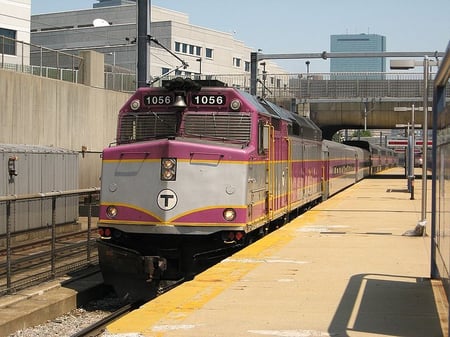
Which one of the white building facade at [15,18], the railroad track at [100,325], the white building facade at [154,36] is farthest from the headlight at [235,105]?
the white building facade at [154,36]

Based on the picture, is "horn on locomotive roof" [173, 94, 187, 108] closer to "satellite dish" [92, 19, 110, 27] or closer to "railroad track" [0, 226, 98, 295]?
"railroad track" [0, 226, 98, 295]

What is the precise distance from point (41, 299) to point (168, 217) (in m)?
2.39

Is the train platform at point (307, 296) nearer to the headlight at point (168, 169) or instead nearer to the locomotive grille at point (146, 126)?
the headlight at point (168, 169)

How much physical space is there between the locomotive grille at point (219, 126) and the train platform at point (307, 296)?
1966mm

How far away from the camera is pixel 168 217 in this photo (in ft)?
32.3

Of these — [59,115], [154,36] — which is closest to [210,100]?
[59,115]

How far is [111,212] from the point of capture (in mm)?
10188

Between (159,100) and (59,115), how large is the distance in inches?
536

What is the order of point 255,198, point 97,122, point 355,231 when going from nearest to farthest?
point 255,198, point 355,231, point 97,122

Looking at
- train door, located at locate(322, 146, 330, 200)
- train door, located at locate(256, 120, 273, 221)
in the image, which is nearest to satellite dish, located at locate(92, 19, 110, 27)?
train door, located at locate(322, 146, 330, 200)

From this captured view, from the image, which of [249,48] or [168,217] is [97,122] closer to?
[168,217]

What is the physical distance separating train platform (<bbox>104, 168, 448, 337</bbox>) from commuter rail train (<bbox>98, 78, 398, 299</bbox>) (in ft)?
2.49

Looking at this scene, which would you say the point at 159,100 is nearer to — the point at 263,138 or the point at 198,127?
the point at 198,127

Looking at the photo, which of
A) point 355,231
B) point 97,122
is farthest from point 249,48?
point 355,231
